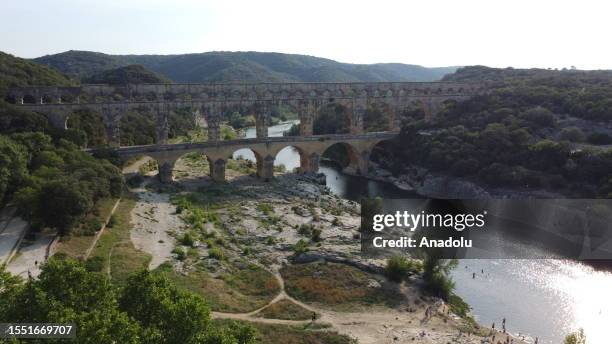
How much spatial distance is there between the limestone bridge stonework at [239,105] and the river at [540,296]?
27041 millimetres

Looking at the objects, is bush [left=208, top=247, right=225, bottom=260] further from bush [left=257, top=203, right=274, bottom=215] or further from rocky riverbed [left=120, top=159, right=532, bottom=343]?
bush [left=257, top=203, right=274, bottom=215]

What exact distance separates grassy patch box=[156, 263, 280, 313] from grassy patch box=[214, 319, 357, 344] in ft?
6.98

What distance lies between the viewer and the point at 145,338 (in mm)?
14398

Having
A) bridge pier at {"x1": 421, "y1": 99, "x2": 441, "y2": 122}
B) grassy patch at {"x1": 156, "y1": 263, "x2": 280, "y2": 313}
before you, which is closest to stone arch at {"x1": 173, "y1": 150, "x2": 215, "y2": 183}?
grassy patch at {"x1": 156, "y1": 263, "x2": 280, "y2": 313}

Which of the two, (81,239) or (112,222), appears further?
(112,222)

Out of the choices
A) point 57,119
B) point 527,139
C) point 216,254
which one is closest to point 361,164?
point 527,139

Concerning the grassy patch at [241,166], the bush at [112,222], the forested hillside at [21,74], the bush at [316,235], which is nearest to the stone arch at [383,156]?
the grassy patch at [241,166]

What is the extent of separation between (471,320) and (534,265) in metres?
10.6

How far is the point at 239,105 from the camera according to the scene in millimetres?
58312

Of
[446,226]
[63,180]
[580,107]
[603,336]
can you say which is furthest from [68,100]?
[580,107]

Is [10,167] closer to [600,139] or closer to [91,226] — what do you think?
[91,226]

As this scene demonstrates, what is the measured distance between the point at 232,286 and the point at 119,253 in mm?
7063

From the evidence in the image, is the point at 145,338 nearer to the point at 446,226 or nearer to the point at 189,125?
the point at 446,226

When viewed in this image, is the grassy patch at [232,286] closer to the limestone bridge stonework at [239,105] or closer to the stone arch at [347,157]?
the limestone bridge stonework at [239,105]
